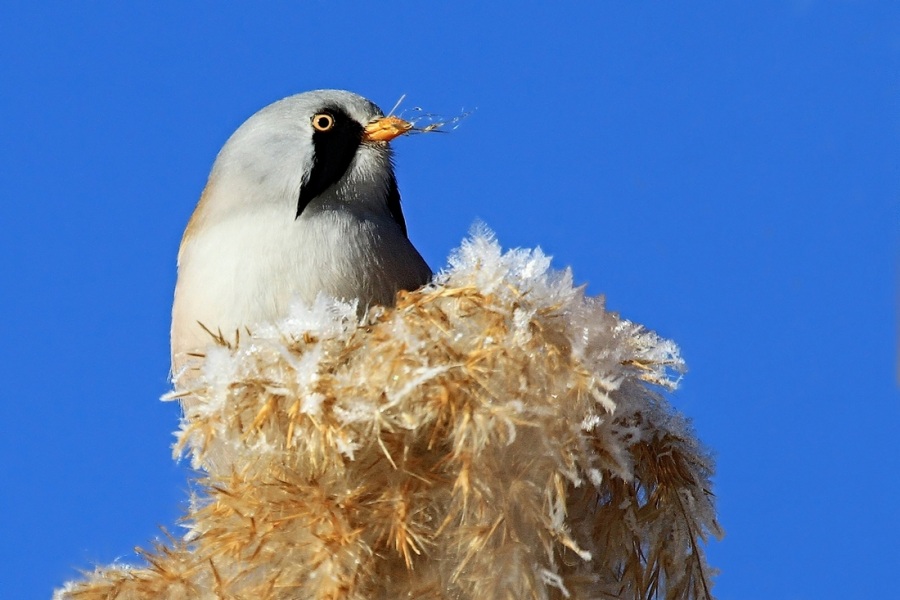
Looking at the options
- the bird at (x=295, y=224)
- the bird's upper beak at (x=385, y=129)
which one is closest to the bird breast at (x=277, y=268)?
the bird at (x=295, y=224)

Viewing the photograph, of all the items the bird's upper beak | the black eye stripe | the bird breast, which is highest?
the bird's upper beak

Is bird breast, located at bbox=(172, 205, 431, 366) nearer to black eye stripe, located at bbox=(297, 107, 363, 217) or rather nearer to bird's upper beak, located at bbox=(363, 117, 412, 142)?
black eye stripe, located at bbox=(297, 107, 363, 217)

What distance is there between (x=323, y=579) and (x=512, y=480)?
0.35 metres

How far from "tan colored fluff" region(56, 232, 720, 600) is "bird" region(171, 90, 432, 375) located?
0.40 m

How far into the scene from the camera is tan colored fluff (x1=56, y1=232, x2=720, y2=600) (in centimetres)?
177

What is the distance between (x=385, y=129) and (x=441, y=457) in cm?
102

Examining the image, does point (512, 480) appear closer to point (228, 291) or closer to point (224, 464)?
point (224, 464)

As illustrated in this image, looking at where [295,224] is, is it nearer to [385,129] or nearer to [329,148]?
[329,148]

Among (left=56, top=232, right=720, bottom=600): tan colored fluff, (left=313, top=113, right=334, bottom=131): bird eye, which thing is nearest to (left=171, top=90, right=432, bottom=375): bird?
(left=313, top=113, right=334, bottom=131): bird eye

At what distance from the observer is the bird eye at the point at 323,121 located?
2549 millimetres

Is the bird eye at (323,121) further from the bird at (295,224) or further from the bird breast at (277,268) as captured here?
the bird breast at (277,268)

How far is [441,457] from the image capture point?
1840mm

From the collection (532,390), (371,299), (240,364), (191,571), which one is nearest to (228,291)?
(371,299)

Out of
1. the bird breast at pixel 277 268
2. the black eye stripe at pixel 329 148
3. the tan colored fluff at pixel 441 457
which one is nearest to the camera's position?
the tan colored fluff at pixel 441 457
